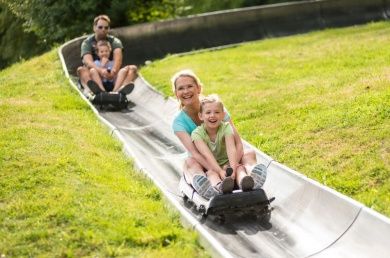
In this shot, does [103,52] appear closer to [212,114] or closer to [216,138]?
[216,138]

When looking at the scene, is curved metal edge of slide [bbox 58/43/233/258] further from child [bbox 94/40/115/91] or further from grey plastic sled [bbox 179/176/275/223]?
child [bbox 94/40/115/91]

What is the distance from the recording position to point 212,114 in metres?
7.60

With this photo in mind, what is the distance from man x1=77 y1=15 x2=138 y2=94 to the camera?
13.9 m

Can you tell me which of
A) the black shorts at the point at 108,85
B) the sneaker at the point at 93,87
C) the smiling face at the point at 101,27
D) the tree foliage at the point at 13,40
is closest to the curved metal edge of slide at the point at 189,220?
the sneaker at the point at 93,87

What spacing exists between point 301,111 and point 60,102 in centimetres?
446

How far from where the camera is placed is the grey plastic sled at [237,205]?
715 centimetres

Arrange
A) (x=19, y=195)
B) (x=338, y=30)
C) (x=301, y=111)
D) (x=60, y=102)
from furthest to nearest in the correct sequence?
(x=338, y=30) → (x=60, y=102) → (x=301, y=111) → (x=19, y=195)

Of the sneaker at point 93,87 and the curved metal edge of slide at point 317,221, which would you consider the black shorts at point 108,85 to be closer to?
the sneaker at point 93,87

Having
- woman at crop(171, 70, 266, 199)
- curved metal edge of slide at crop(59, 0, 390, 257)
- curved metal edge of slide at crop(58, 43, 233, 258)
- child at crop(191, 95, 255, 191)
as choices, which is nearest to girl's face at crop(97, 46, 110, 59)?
curved metal edge of slide at crop(58, 43, 233, 258)

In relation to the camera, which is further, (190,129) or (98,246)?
(190,129)

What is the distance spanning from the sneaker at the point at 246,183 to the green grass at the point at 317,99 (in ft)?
3.38

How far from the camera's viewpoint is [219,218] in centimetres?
725

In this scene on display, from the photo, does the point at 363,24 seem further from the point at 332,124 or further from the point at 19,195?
the point at 19,195

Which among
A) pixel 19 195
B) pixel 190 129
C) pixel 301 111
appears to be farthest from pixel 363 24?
pixel 19 195
